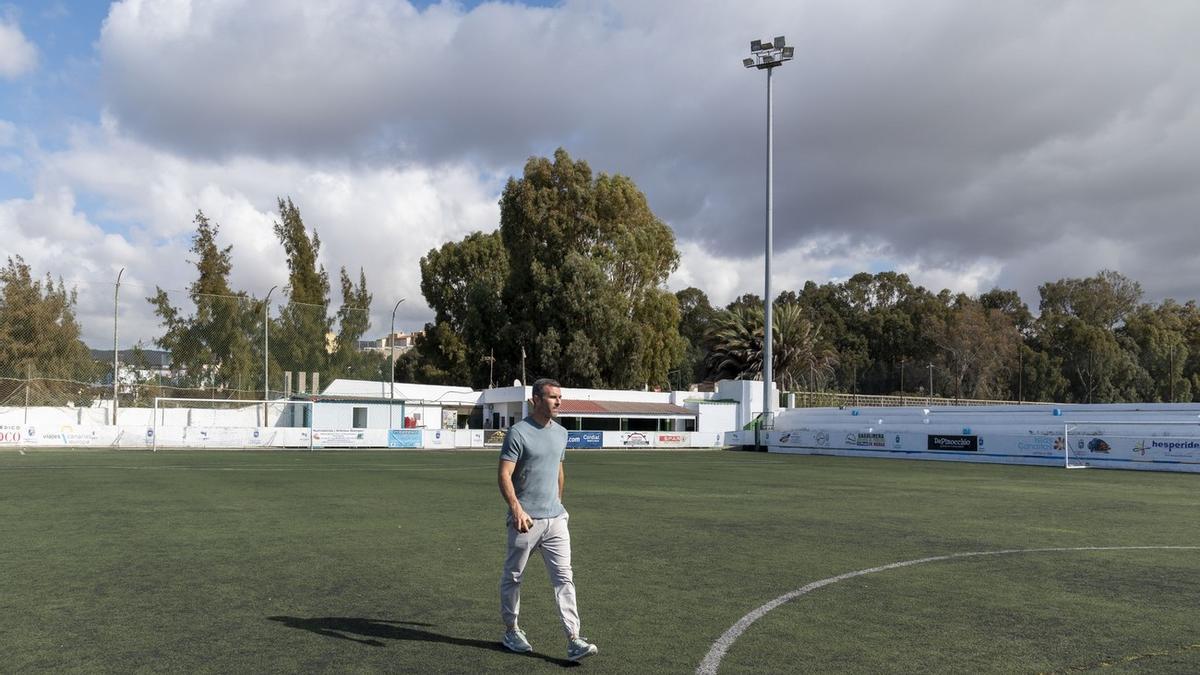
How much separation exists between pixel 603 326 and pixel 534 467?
5945 centimetres

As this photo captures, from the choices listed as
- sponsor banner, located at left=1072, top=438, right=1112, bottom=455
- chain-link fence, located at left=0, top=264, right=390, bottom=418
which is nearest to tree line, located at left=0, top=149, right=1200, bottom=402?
chain-link fence, located at left=0, top=264, right=390, bottom=418

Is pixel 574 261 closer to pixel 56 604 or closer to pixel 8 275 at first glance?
pixel 8 275

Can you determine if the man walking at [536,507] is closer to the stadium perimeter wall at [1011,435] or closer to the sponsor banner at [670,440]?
the stadium perimeter wall at [1011,435]

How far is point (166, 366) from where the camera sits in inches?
1838

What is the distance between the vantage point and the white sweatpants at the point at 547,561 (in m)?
6.68

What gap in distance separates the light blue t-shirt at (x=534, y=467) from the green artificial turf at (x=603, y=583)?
1.13 meters

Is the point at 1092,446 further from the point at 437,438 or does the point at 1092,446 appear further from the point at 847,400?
the point at 847,400

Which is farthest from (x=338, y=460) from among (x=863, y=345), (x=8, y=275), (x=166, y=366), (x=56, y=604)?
(x=863, y=345)

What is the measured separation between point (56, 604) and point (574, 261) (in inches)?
2276

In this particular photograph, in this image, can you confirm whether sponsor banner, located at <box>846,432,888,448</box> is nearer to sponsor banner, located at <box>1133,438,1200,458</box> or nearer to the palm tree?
sponsor banner, located at <box>1133,438,1200,458</box>

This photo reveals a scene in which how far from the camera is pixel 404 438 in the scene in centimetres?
4816

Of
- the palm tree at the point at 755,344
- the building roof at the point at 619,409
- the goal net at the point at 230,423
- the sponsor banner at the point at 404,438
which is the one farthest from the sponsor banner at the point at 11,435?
the palm tree at the point at 755,344

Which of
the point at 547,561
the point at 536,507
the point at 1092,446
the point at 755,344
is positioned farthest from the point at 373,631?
the point at 755,344

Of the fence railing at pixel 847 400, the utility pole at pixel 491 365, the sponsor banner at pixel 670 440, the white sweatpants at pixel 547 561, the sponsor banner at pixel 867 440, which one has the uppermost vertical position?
the utility pole at pixel 491 365
